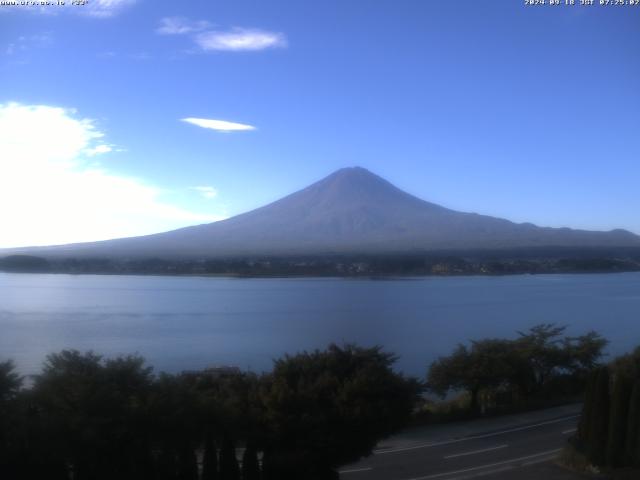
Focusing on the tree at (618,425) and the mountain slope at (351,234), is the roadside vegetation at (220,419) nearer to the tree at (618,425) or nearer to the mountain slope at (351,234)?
the tree at (618,425)

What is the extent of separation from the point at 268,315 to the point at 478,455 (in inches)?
708

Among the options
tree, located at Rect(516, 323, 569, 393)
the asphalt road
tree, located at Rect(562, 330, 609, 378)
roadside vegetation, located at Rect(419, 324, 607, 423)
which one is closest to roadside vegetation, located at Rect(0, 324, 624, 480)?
the asphalt road

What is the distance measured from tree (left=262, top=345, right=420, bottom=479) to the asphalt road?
3.70 ft

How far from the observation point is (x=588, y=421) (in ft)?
26.9

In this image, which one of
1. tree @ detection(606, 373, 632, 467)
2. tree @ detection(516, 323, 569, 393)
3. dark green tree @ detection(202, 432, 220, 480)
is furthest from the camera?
tree @ detection(516, 323, 569, 393)

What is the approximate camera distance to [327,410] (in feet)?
22.5

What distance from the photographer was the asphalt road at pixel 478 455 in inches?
316

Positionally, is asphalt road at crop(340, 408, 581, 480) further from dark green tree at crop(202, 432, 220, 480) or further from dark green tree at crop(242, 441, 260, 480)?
dark green tree at crop(202, 432, 220, 480)

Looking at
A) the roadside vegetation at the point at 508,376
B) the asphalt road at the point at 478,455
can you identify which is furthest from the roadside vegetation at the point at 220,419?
the roadside vegetation at the point at 508,376

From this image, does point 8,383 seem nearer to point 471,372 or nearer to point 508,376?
point 471,372

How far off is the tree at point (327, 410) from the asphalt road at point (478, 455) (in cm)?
113

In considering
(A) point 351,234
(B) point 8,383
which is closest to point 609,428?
(B) point 8,383

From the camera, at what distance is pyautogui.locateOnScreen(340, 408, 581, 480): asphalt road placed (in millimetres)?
8031

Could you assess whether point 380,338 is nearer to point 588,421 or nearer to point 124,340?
point 124,340
